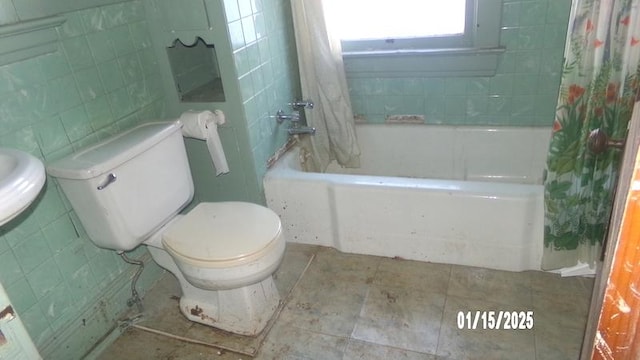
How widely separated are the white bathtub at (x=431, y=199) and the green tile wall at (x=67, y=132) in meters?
0.72

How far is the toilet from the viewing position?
1408mm

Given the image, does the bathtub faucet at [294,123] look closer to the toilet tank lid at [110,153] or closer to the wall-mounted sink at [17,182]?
the toilet tank lid at [110,153]

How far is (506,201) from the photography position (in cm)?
166

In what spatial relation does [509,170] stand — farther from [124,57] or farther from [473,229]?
[124,57]

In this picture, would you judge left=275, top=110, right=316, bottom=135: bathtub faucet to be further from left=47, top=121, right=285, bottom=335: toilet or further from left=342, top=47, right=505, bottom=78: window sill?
left=47, top=121, right=285, bottom=335: toilet

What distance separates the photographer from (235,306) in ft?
5.33

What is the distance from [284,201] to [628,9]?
4.70 ft

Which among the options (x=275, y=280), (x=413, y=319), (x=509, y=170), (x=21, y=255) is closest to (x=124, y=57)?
(x=21, y=255)

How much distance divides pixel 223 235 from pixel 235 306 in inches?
12.0

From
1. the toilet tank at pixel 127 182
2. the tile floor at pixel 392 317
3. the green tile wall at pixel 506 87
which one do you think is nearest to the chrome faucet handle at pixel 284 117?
the green tile wall at pixel 506 87

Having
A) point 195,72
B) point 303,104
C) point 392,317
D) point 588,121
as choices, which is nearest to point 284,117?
point 303,104

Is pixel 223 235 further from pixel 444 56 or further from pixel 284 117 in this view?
pixel 444 56

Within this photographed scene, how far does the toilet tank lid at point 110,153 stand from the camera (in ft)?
4.41

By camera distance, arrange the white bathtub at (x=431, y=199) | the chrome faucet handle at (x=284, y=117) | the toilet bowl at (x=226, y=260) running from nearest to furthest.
Answer: the toilet bowl at (x=226, y=260), the white bathtub at (x=431, y=199), the chrome faucet handle at (x=284, y=117)
